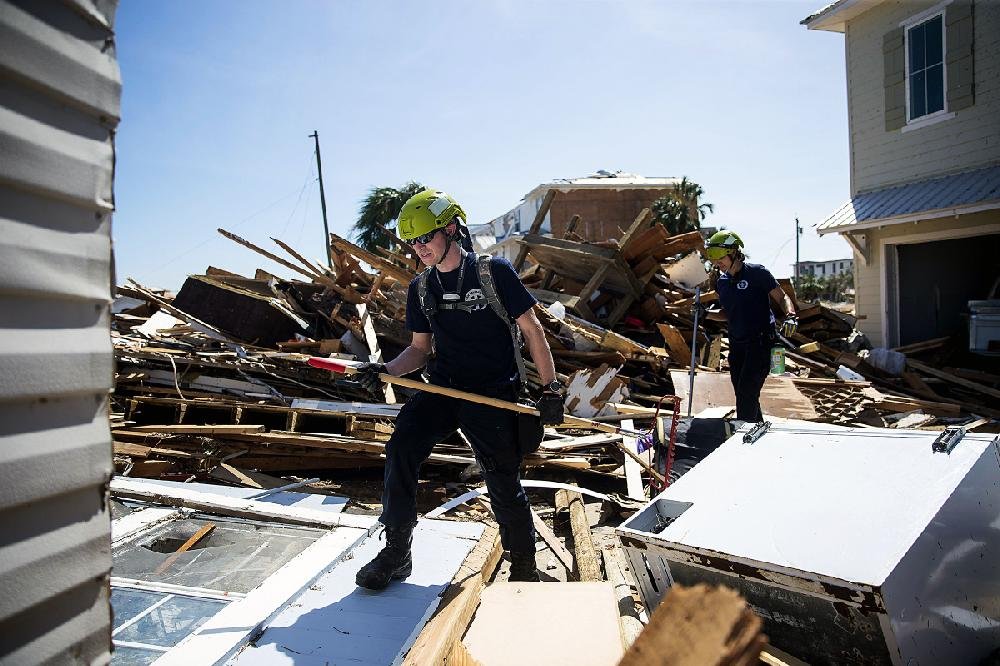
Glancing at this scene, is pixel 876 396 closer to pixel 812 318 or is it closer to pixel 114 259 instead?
pixel 812 318

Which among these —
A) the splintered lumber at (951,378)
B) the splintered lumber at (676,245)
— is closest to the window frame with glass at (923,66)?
the splintered lumber at (951,378)

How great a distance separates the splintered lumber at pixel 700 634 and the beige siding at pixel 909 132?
12.4m

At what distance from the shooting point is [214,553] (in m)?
3.49

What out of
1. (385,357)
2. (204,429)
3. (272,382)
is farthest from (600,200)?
(204,429)

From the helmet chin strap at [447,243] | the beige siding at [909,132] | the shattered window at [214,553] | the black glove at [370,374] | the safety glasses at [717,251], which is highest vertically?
the beige siding at [909,132]

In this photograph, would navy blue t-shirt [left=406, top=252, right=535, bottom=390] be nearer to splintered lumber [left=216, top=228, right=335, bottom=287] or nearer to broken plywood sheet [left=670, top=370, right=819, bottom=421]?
broken plywood sheet [left=670, top=370, right=819, bottom=421]

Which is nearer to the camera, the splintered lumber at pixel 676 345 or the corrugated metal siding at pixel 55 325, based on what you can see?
the corrugated metal siding at pixel 55 325

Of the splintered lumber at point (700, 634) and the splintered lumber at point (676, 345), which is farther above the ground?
the splintered lumber at point (676, 345)

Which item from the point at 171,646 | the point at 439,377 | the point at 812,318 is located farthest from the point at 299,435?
the point at 812,318

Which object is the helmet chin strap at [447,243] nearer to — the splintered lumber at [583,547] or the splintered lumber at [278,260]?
the splintered lumber at [583,547]

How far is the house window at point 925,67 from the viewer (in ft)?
35.6

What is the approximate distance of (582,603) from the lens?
283 cm

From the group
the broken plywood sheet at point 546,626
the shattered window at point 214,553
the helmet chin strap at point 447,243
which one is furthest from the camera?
the helmet chin strap at point 447,243

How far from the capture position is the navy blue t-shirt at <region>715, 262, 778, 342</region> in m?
5.68
